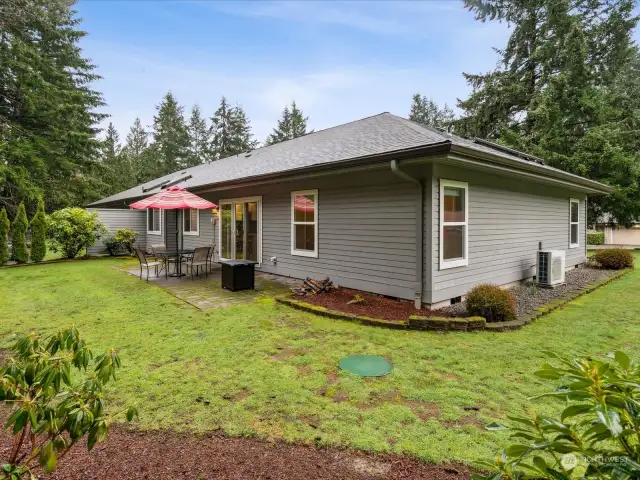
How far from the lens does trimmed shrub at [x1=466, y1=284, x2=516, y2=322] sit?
5.27m

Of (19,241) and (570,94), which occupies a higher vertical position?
(570,94)

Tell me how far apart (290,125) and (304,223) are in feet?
115

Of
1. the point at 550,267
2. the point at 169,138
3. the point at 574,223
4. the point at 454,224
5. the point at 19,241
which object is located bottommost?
the point at 550,267

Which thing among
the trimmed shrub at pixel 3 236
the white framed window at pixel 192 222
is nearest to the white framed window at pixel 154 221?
the white framed window at pixel 192 222

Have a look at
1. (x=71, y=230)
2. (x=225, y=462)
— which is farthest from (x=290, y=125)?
(x=225, y=462)

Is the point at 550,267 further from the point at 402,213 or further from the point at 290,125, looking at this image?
the point at 290,125

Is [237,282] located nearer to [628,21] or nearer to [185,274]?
[185,274]

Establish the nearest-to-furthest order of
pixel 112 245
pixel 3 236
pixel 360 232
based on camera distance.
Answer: pixel 360 232
pixel 3 236
pixel 112 245

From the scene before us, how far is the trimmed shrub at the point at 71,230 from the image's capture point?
12.7m

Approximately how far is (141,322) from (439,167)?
5.46m

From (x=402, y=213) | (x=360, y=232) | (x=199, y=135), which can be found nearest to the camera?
(x=402, y=213)

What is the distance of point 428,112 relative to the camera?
154 feet

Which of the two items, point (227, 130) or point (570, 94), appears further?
point (227, 130)

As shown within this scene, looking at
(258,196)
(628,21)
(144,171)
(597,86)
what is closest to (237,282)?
(258,196)
